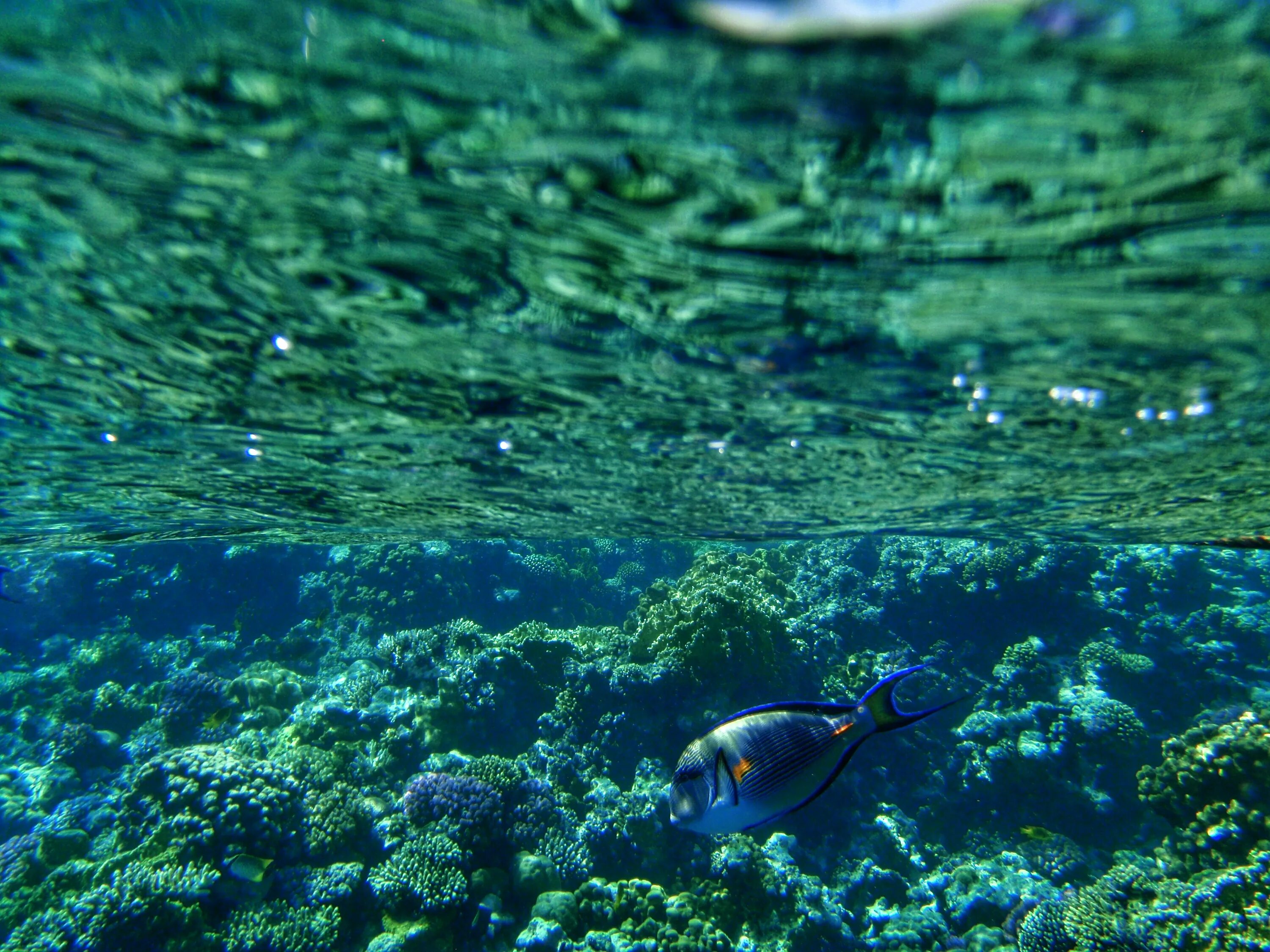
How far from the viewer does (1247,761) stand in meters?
9.53

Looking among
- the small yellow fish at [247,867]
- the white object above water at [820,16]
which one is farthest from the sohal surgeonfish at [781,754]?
the small yellow fish at [247,867]

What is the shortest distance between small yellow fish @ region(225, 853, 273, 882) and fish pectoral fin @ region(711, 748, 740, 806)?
349 inches

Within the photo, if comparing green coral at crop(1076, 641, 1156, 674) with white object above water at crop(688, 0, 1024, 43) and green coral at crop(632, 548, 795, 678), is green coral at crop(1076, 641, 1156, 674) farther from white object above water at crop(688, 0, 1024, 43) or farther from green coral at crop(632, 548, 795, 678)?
white object above water at crop(688, 0, 1024, 43)

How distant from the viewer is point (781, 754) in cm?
369

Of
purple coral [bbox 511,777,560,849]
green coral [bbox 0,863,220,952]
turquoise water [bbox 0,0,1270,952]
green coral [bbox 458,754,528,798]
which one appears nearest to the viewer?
turquoise water [bbox 0,0,1270,952]

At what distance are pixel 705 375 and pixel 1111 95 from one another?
3.50 meters

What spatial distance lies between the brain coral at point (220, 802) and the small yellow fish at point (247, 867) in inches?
6.3

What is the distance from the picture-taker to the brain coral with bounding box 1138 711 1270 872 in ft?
30.0

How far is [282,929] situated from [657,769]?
658 centimetres

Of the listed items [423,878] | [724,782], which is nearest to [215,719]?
[423,878]

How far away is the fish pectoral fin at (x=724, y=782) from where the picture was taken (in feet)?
12.3

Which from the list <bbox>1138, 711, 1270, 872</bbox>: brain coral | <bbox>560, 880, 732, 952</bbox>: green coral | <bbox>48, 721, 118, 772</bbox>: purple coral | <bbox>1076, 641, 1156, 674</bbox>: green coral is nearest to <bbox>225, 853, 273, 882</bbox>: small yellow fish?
<bbox>560, 880, 732, 952</bbox>: green coral

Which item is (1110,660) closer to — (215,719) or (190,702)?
(215,719)

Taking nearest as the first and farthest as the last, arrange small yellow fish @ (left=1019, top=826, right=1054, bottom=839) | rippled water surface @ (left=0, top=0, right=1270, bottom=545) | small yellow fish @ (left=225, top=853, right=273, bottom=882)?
rippled water surface @ (left=0, top=0, right=1270, bottom=545)
small yellow fish @ (left=225, top=853, right=273, bottom=882)
small yellow fish @ (left=1019, top=826, right=1054, bottom=839)
